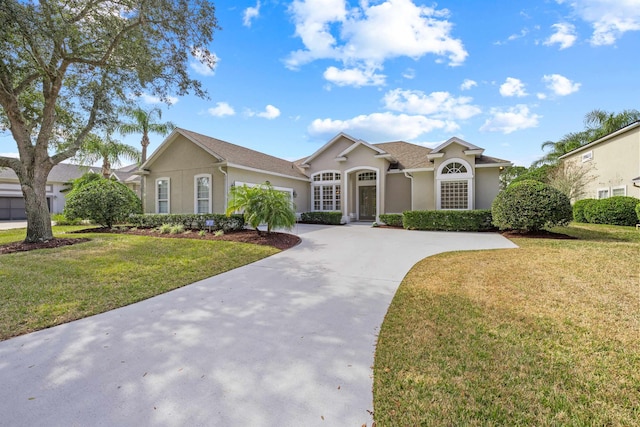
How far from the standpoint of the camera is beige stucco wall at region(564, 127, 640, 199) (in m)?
15.3

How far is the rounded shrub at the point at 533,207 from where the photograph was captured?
35.8 ft

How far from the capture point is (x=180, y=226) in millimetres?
13398

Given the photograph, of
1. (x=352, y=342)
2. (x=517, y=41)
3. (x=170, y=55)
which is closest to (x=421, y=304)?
(x=352, y=342)

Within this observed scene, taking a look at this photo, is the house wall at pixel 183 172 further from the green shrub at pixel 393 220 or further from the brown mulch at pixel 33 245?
the green shrub at pixel 393 220

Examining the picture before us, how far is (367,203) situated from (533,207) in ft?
35.6

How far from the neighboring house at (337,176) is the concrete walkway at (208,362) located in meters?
10.5

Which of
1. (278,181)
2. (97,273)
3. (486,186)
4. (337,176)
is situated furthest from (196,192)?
(486,186)

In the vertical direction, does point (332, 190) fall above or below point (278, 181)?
below

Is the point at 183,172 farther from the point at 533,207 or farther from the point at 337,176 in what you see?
the point at 533,207

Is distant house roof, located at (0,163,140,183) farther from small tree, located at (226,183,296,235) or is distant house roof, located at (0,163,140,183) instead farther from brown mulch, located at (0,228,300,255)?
small tree, located at (226,183,296,235)

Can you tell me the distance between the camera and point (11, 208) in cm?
2694

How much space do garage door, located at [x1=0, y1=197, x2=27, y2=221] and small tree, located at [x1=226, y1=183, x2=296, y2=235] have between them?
29876mm

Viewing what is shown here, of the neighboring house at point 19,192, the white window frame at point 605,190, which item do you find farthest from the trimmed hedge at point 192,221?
the white window frame at point 605,190

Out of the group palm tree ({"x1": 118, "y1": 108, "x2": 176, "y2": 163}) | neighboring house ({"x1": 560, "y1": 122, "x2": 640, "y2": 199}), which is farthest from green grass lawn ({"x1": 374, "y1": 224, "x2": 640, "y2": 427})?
palm tree ({"x1": 118, "y1": 108, "x2": 176, "y2": 163})
